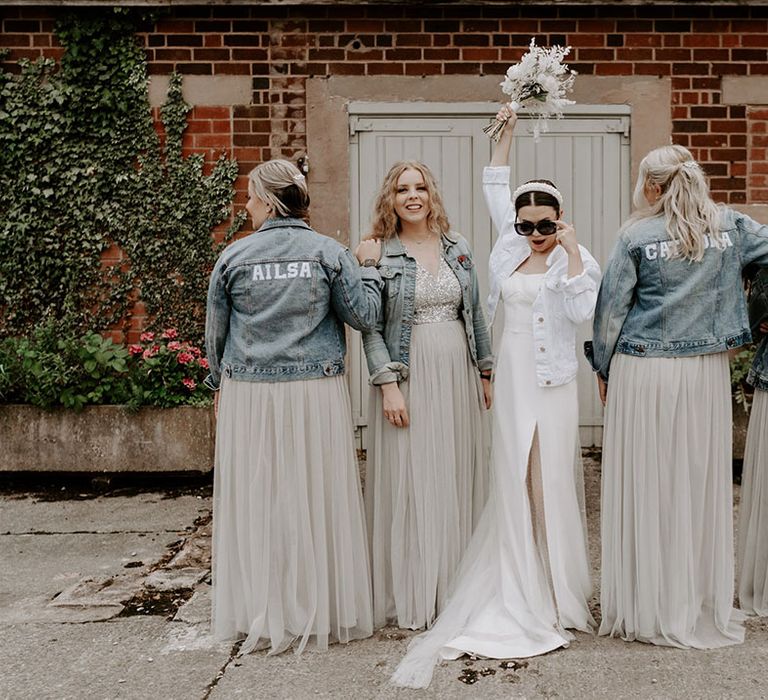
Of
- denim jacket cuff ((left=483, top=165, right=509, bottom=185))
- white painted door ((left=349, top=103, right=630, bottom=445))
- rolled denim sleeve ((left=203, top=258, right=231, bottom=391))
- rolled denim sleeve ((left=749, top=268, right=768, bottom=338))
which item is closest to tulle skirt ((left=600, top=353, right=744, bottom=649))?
rolled denim sleeve ((left=749, top=268, right=768, bottom=338))

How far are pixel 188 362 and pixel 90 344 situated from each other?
0.74 meters

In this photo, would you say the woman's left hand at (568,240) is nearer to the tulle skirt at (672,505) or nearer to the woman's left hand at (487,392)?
the tulle skirt at (672,505)

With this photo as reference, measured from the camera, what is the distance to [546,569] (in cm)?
Answer: 385

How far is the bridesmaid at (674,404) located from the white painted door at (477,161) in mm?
3379

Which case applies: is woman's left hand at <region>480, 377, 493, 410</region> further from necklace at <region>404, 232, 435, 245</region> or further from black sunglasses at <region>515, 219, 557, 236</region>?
black sunglasses at <region>515, 219, 557, 236</region>

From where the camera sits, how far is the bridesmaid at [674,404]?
144 inches

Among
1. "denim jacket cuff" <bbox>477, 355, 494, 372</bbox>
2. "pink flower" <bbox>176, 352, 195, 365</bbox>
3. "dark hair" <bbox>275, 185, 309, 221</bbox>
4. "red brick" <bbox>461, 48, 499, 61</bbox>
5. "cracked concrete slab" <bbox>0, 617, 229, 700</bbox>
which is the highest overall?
"red brick" <bbox>461, 48, 499, 61</bbox>

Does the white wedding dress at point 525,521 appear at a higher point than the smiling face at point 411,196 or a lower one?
lower

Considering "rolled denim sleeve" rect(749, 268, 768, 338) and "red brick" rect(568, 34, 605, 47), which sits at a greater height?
"red brick" rect(568, 34, 605, 47)

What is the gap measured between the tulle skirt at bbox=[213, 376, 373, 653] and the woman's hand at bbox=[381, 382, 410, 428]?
25 centimetres

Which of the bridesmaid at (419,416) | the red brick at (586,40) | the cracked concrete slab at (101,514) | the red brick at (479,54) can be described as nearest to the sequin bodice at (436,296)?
the bridesmaid at (419,416)

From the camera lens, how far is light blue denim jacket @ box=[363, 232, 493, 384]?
158 inches

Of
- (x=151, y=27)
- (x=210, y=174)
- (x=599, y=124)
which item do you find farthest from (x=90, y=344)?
(x=599, y=124)

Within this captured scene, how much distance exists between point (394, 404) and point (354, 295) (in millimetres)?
502
